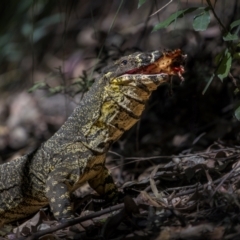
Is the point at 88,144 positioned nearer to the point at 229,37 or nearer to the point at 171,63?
the point at 171,63

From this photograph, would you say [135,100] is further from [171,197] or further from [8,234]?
[8,234]

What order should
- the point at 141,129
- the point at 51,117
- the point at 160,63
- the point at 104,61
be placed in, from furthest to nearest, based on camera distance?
the point at 51,117 < the point at 141,129 < the point at 104,61 < the point at 160,63

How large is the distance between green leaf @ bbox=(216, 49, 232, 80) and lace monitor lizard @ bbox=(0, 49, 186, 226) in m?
0.25

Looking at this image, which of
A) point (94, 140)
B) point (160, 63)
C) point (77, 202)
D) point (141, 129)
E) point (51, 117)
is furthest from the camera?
point (51, 117)

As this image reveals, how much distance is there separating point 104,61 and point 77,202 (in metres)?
2.01

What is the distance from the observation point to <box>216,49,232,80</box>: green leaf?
166 inches

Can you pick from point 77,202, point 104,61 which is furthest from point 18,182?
point 104,61

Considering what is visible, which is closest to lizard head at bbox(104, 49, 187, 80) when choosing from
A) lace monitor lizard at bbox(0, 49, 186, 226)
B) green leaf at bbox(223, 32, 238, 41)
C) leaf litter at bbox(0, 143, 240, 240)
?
lace monitor lizard at bbox(0, 49, 186, 226)

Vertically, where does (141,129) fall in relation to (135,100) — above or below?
below

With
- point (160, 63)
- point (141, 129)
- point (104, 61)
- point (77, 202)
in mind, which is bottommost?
point (141, 129)

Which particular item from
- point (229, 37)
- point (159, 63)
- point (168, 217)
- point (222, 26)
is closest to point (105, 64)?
point (159, 63)

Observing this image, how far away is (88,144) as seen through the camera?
470 cm

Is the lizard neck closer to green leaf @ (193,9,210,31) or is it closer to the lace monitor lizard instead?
the lace monitor lizard

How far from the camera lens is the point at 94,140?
470 cm
